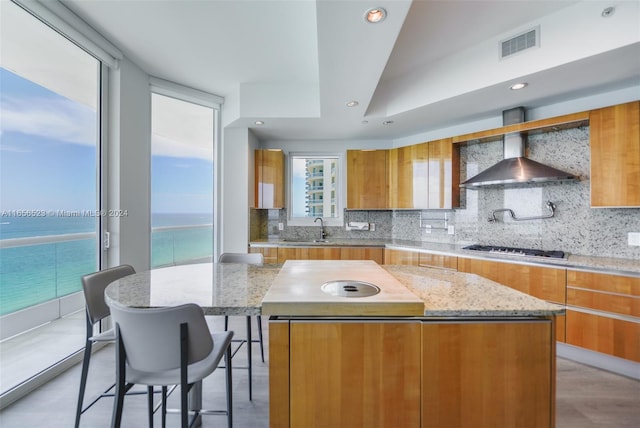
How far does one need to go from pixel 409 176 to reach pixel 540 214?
1.55 metres

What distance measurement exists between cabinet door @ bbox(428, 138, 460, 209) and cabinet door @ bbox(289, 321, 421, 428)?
270 centimetres

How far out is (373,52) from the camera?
196 centimetres

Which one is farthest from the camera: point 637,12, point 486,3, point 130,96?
point 130,96

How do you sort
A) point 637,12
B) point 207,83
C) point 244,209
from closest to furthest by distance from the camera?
1. point 637,12
2. point 207,83
3. point 244,209

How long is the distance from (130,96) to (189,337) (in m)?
2.80

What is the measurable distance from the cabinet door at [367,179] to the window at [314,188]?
37cm

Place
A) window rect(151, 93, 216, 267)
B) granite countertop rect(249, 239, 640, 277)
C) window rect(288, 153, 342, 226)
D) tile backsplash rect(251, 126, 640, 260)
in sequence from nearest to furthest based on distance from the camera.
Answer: granite countertop rect(249, 239, 640, 277) → tile backsplash rect(251, 126, 640, 260) → window rect(151, 93, 216, 267) → window rect(288, 153, 342, 226)

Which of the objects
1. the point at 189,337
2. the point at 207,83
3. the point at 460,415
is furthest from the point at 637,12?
the point at 207,83

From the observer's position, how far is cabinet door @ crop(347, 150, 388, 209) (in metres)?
4.04

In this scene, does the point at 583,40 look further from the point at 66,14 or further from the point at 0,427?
the point at 0,427

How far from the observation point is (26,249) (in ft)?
6.94

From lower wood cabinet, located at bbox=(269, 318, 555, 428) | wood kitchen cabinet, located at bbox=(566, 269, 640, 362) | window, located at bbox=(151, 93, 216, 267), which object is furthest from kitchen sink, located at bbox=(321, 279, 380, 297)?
window, located at bbox=(151, 93, 216, 267)

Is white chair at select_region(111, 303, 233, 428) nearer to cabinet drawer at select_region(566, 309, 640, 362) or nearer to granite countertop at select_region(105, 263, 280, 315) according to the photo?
granite countertop at select_region(105, 263, 280, 315)

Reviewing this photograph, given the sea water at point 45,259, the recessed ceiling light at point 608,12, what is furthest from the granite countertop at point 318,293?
the recessed ceiling light at point 608,12
